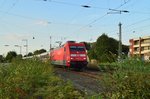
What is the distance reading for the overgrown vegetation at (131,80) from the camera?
692cm

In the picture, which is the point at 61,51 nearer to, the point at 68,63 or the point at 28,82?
the point at 68,63

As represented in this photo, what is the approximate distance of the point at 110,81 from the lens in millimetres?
7480

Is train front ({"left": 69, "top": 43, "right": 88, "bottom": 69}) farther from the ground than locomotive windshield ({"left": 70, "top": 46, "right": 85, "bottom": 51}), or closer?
closer

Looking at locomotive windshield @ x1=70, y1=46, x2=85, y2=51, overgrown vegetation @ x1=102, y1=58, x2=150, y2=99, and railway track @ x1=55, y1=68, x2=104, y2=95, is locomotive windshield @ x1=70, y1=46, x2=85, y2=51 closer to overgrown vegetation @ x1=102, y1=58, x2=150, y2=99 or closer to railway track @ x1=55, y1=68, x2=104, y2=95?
railway track @ x1=55, y1=68, x2=104, y2=95

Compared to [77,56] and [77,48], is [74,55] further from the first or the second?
[77,48]

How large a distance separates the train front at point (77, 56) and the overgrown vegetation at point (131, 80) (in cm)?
3610

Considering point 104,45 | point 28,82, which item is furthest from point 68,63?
point 104,45

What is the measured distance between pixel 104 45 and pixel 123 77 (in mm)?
97887

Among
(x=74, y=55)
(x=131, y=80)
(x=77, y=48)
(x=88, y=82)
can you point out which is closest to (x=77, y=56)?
(x=74, y=55)

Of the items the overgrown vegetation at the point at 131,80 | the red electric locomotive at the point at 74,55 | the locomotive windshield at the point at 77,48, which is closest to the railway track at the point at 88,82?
the overgrown vegetation at the point at 131,80

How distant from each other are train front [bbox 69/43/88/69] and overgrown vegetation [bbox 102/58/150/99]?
1421 inches

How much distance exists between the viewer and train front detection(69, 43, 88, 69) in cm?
4369

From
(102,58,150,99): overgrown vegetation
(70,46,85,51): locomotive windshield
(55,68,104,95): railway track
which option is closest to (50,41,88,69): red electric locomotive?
(70,46,85,51): locomotive windshield

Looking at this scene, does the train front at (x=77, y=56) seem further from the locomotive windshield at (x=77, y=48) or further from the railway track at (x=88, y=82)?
the railway track at (x=88, y=82)
